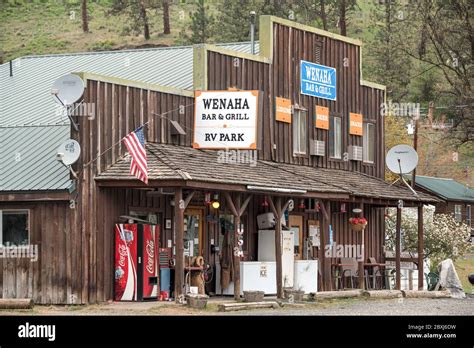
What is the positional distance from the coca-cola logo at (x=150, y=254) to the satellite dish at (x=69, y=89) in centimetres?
413

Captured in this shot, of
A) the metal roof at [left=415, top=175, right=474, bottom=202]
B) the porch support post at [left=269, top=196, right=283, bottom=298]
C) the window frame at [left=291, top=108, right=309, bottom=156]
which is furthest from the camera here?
the metal roof at [left=415, top=175, right=474, bottom=202]

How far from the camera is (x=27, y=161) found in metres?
30.5

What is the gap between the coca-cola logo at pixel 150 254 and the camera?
30125mm

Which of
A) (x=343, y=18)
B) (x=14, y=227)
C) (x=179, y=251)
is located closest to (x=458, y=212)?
(x=343, y=18)

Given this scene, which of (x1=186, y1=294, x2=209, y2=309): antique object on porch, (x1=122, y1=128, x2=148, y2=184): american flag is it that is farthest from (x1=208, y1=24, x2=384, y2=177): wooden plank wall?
(x1=186, y1=294, x2=209, y2=309): antique object on porch

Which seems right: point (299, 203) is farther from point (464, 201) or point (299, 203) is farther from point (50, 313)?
point (464, 201)

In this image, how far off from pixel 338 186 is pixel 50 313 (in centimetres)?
1178

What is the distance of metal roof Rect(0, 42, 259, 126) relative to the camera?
34000 mm

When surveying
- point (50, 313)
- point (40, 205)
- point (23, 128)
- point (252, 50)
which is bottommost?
point (50, 313)

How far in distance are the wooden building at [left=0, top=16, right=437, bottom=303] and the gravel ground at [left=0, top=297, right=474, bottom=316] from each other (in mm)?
963

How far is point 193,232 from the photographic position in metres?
32.6

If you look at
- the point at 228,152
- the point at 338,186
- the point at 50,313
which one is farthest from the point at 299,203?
the point at 50,313

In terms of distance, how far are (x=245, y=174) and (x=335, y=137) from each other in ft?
29.4

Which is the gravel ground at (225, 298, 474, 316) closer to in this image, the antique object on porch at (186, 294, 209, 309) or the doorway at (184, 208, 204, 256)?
the antique object on porch at (186, 294, 209, 309)
